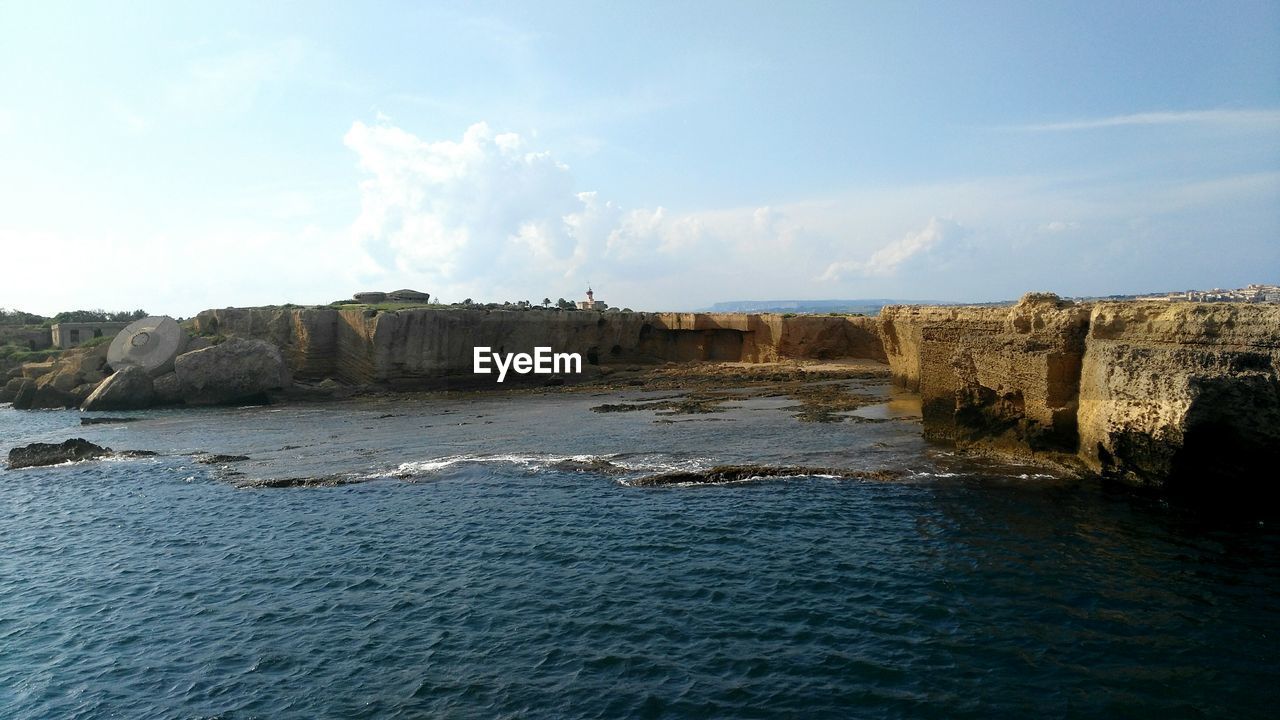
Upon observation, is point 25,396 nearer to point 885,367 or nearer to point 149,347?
point 149,347

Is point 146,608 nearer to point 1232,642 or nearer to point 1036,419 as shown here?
point 1232,642

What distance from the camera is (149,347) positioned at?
159ft

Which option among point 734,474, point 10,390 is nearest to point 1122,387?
point 734,474

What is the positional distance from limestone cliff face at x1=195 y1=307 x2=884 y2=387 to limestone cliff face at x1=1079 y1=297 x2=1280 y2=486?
3607cm

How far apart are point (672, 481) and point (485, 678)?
1177 centimetres

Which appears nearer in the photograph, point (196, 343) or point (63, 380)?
point (63, 380)

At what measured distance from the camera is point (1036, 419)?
21.8 m

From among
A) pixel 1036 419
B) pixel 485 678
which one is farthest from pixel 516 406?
pixel 485 678

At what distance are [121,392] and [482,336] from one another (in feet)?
72.0

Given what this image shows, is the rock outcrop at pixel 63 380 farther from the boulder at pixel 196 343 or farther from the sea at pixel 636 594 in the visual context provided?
the sea at pixel 636 594

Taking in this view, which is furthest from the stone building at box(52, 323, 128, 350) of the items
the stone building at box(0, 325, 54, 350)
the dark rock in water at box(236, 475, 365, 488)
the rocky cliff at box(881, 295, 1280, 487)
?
the rocky cliff at box(881, 295, 1280, 487)

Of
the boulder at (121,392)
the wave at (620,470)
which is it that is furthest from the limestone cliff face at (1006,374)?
the boulder at (121,392)

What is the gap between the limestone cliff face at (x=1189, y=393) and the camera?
52.4 ft

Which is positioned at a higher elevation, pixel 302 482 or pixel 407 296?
pixel 407 296
